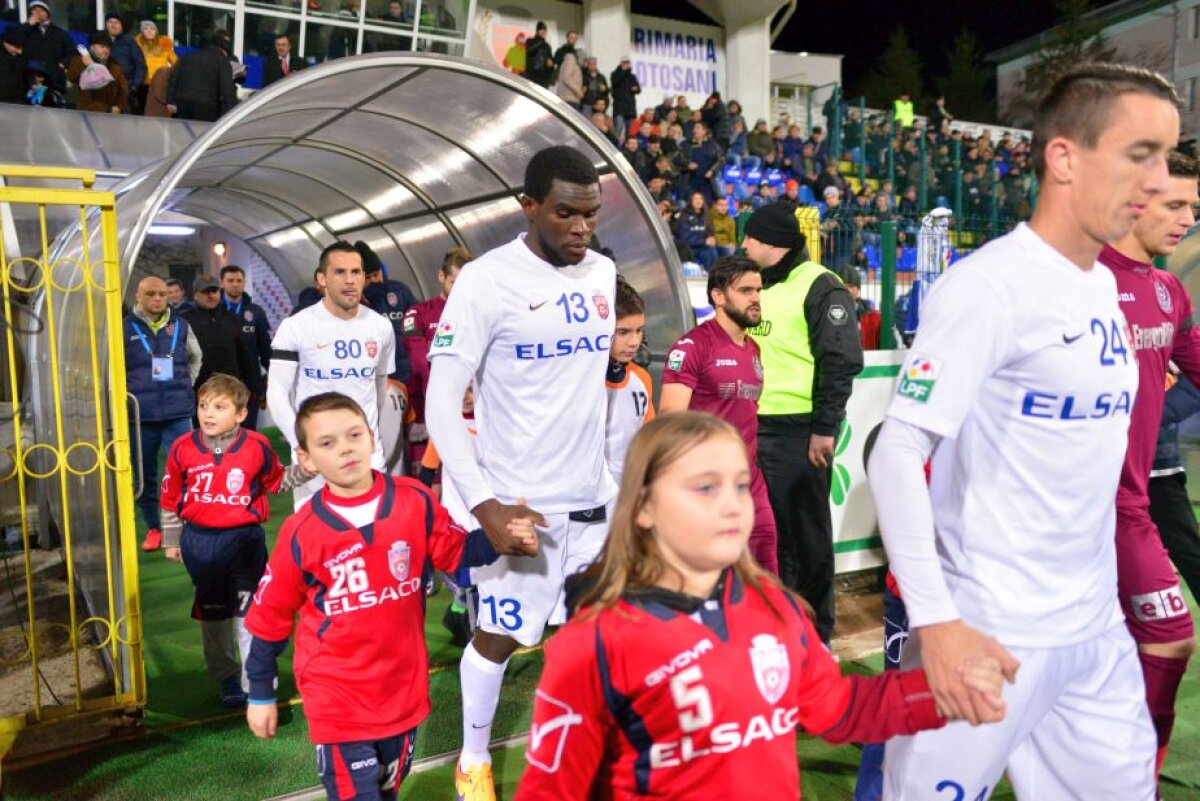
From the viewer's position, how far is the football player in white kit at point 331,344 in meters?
5.84

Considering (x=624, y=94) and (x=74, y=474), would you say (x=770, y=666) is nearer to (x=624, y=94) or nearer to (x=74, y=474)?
(x=74, y=474)

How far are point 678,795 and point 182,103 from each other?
41.6 feet

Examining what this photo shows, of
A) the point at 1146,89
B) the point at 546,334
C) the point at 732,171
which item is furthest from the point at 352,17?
the point at 1146,89

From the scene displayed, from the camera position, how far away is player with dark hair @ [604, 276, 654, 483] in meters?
4.89

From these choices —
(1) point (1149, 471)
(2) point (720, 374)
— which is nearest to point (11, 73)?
(2) point (720, 374)

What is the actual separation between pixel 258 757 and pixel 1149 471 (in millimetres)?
3480

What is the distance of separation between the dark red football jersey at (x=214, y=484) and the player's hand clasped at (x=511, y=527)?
76.9 inches

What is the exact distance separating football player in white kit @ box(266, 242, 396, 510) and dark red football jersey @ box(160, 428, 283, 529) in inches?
36.8

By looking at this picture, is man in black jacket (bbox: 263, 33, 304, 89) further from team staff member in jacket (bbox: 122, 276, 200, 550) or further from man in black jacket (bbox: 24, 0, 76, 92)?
team staff member in jacket (bbox: 122, 276, 200, 550)

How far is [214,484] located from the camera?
4688 millimetres

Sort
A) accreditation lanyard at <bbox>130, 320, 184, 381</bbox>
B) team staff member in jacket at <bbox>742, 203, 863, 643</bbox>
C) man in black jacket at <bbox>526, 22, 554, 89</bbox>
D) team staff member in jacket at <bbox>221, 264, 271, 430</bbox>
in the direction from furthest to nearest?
man in black jacket at <bbox>526, 22, 554, 89</bbox> < team staff member in jacket at <bbox>221, 264, 271, 430</bbox> < accreditation lanyard at <bbox>130, 320, 184, 381</bbox> < team staff member in jacket at <bbox>742, 203, 863, 643</bbox>

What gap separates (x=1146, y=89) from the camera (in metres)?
2.14

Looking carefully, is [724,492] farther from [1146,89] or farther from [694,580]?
[1146,89]

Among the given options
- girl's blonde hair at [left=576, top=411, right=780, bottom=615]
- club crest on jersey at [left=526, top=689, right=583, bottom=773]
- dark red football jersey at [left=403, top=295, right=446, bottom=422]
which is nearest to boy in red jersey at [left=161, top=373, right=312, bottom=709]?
dark red football jersey at [left=403, top=295, right=446, bottom=422]
